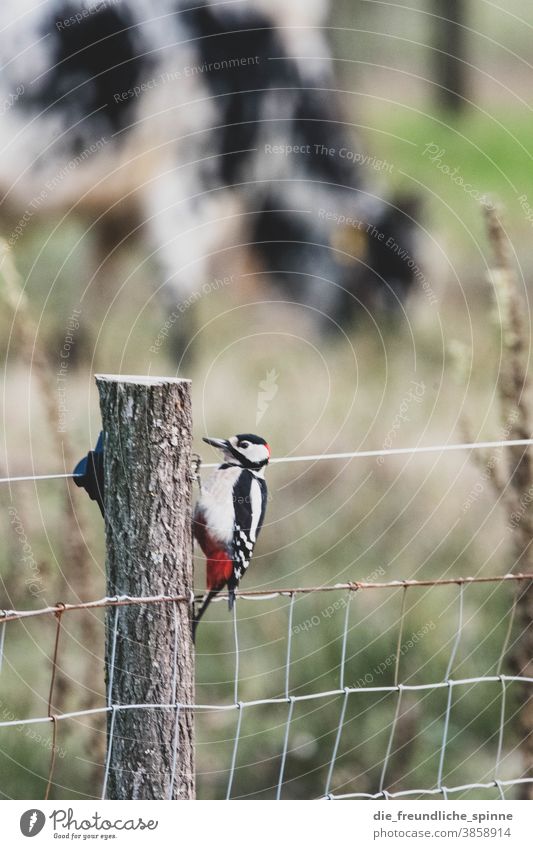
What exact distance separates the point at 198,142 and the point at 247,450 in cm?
140

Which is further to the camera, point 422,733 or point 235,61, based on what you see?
point 422,733

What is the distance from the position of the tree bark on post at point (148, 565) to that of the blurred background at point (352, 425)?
1.14 metres

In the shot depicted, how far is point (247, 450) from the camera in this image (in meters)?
1.85

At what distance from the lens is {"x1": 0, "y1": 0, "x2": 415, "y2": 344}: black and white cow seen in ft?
8.68

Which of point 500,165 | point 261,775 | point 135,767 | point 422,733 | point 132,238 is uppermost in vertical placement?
point 500,165

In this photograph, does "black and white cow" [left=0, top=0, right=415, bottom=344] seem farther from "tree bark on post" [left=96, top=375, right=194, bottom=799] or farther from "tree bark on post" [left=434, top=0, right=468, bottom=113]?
"tree bark on post" [left=96, top=375, right=194, bottom=799]

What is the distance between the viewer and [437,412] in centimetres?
309

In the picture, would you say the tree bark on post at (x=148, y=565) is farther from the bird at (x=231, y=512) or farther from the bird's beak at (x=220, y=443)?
the bird's beak at (x=220, y=443)

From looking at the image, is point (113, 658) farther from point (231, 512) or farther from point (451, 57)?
point (451, 57)

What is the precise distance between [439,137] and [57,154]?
119 centimetres

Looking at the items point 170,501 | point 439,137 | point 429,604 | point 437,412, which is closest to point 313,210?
point 439,137

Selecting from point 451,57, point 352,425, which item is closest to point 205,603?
point 352,425

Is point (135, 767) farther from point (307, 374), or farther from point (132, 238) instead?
point (132, 238)

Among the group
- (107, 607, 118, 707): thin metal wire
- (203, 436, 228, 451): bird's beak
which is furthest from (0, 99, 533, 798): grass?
(107, 607, 118, 707): thin metal wire
